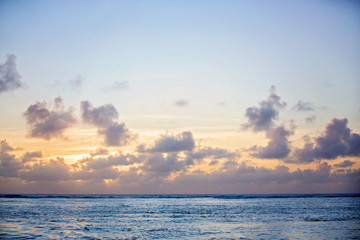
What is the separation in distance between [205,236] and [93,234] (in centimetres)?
1159

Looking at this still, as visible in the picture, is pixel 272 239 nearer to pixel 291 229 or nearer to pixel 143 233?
pixel 291 229

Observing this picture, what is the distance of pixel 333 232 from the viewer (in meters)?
34.1

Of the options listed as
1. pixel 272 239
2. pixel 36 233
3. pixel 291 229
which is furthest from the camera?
pixel 291 229

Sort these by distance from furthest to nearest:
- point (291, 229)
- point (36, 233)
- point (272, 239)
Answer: point (291, 229) < point (36, 233) < point (272, 239)

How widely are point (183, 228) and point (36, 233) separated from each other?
15952 mm

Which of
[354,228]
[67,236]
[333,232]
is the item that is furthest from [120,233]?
[354,228]

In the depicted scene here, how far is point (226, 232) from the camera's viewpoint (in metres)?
34.2

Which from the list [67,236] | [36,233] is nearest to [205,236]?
[67,236]

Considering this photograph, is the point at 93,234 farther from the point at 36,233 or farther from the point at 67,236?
the point at 36,233

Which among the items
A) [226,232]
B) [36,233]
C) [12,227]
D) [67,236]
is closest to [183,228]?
[226,232]

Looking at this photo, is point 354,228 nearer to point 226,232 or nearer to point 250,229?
point 250,229

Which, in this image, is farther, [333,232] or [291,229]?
[291,229]

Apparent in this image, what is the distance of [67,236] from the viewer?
31375mm

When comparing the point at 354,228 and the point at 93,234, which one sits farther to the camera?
the point at 354,228
